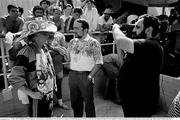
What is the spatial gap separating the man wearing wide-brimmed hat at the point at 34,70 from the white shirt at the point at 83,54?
38.3 inches

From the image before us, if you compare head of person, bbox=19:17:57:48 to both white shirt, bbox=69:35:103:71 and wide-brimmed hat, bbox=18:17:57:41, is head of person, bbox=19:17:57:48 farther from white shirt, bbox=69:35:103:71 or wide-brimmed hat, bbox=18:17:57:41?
white shirt, bbox=69:35:103:71

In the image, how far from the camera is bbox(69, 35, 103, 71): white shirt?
10.7ft

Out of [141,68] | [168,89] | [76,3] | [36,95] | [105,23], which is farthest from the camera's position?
[76,3]

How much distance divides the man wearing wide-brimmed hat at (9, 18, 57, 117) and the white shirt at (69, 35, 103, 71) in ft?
3.20

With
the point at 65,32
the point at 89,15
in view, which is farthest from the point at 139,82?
the point at 89,15

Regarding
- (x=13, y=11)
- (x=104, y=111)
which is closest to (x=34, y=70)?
(x=104, y=111)

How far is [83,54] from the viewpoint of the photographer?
3.25 meters

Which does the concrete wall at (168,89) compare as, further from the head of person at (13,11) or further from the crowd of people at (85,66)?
the head of person at (13,11)

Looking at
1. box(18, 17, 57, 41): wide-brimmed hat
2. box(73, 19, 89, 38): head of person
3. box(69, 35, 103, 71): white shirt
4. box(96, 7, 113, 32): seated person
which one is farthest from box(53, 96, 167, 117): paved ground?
box(18, 17, 57, 41): wide-brimmed hat

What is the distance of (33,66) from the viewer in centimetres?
218

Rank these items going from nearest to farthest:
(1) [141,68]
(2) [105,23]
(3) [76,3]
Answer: (1) [141,68]
(2) [105,23]
(3) [76,3]

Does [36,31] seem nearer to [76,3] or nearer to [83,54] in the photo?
[83,54]

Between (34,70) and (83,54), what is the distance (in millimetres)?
1185

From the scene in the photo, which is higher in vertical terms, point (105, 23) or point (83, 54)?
point (105, 23)
